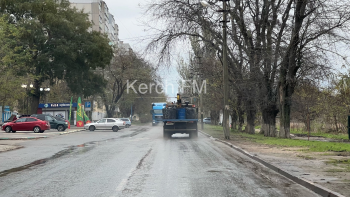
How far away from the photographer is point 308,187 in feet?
31.7

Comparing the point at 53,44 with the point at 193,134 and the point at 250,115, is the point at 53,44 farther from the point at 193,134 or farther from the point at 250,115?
the point at 193,134

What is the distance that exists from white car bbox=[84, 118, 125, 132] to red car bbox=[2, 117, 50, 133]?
932 cm

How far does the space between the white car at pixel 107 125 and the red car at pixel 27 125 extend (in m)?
9.32

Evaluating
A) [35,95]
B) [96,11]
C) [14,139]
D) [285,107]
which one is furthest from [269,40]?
[96,11]

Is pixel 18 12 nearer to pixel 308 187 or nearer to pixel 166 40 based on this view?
pixel 166 40

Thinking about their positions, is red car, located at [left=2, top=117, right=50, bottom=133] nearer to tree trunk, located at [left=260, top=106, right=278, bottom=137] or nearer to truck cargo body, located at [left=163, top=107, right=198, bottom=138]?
truck cargo body, located at [left=163, top=107, right=198, bottom=138]

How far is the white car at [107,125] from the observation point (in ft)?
163

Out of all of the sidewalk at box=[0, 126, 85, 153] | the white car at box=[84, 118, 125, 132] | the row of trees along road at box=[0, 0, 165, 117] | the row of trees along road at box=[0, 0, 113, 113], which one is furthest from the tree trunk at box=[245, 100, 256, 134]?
the row of trees along road at box=[0, 0, 113, 113]

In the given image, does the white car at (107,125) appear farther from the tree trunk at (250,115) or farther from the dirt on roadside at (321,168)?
the dirt on roadside at (321,168)

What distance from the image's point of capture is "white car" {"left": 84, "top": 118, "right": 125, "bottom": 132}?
163ft

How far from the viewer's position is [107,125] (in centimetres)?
5050

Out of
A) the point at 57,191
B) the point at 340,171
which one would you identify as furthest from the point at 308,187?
the point at 57,191

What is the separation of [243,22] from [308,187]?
24770 millimetres

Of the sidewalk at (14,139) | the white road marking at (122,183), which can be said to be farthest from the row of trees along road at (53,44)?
the white road marking at (122,183)
